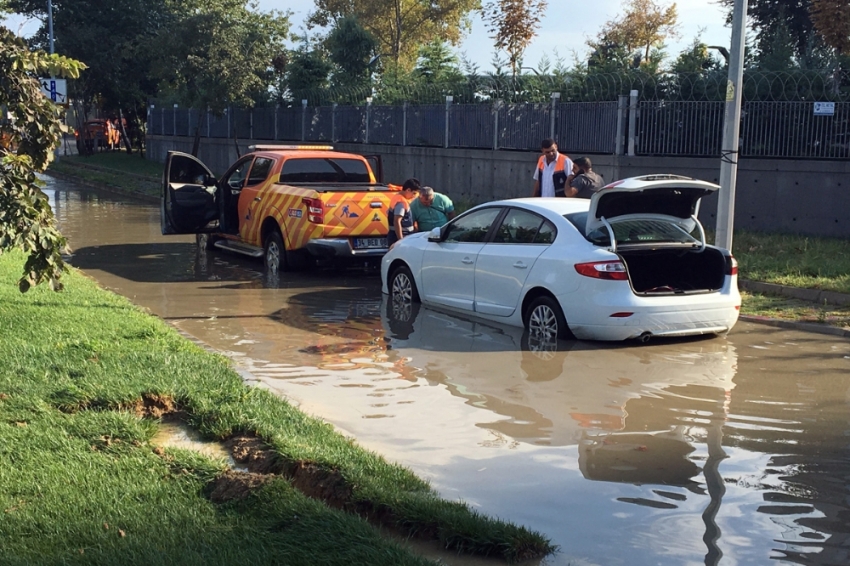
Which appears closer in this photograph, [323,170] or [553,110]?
[323,170]

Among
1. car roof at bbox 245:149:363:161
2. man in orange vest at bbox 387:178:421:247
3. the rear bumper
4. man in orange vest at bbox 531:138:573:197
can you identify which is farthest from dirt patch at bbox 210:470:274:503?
car roof at bbox 245:149:363:161

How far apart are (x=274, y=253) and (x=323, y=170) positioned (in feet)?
5.04

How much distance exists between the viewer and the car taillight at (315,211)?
13.8 metres

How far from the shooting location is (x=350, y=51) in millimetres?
36312

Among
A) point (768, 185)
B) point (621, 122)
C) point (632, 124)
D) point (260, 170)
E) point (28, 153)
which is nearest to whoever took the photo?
point (28, 153)

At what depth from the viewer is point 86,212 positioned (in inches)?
992

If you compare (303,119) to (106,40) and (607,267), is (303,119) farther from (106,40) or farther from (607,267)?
(607,267)

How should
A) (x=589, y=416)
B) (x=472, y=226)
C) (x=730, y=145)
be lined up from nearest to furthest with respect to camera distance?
(x=589, y=416)
(x=472, y=226)
(x=730, y=145)

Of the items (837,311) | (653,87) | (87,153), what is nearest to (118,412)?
(837,311)

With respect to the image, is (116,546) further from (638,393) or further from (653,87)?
(653,87)

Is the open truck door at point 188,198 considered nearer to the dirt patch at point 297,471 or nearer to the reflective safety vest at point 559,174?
the reflective safety vest at point 559,174

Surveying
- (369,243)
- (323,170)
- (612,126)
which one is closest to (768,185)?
(612,126)

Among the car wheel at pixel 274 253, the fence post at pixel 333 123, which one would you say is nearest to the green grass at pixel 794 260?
the car wheel at pixel 274 253

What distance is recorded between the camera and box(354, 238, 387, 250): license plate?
1405cm
